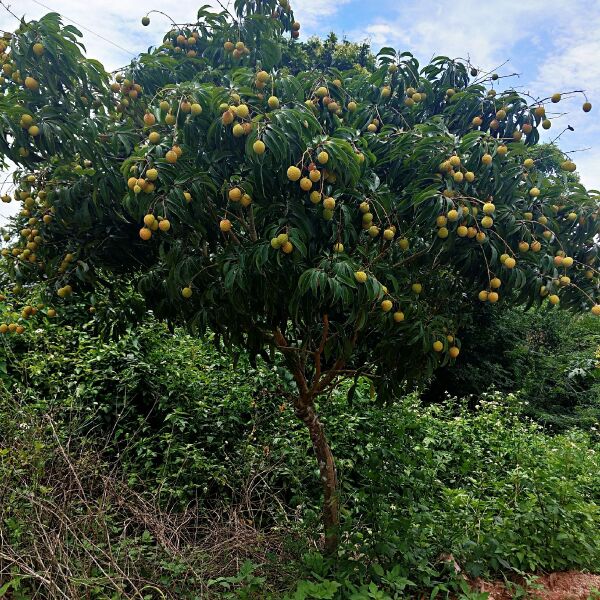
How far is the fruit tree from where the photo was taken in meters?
1.86

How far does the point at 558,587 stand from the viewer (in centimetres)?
268

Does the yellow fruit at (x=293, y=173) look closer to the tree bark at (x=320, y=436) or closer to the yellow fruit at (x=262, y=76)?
the yellow fruit at (x=262, y=76)

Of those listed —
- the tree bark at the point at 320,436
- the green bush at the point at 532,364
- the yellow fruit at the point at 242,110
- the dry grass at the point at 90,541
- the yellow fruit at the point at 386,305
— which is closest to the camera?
the yellow fruit at the point at 242,110

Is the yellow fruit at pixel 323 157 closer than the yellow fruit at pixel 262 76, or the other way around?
the yellow fruit at pixel 323 157

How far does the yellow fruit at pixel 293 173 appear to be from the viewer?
1.76 metres

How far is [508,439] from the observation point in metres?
4.19

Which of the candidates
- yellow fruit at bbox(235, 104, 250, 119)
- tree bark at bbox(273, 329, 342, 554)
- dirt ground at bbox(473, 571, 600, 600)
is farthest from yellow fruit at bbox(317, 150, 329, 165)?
dirt ground at bbox(473, 571, 600, 600)

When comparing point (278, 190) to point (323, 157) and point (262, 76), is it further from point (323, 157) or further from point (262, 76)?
point (262, 76)

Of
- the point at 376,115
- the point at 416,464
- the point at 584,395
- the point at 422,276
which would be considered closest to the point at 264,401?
the point at 416,464

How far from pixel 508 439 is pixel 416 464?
1.35 metres

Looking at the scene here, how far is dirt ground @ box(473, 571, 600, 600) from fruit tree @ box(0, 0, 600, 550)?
0.86 m

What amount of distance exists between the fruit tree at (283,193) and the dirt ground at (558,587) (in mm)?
864

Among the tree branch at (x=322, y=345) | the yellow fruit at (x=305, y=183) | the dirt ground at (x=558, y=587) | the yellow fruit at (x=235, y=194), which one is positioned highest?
the yellow fruit at (x=305, y=183)

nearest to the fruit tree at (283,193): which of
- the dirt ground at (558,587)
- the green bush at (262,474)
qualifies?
the green bush at (262,474)
